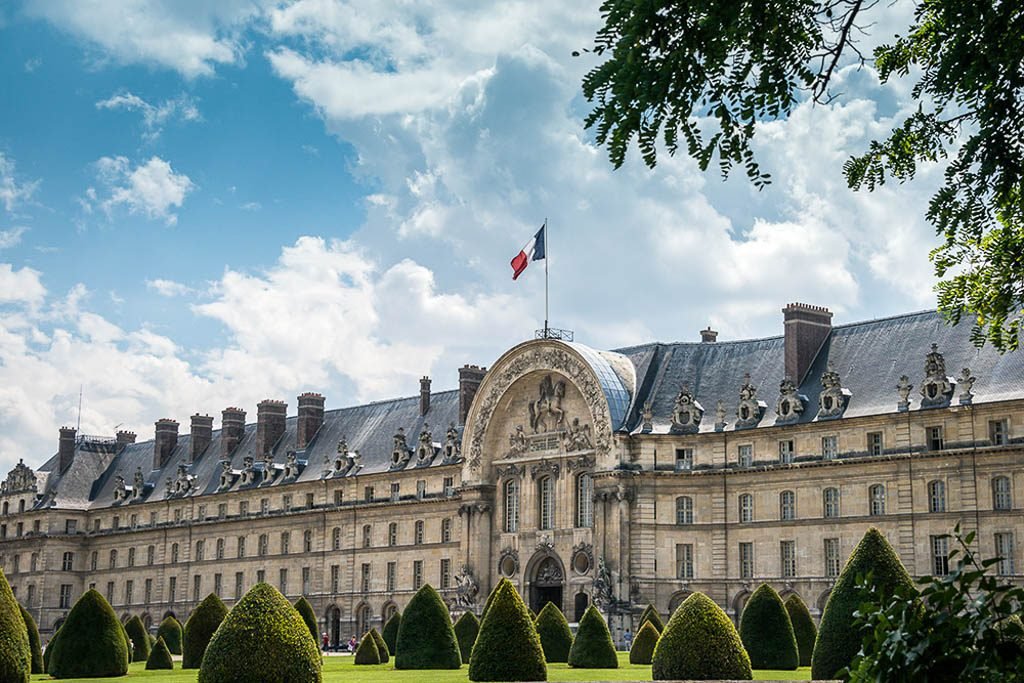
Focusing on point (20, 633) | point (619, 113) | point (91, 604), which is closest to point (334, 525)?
point (91, 604)

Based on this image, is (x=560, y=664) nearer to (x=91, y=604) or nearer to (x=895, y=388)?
(x=91, y=604)

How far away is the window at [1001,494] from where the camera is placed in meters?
57.3

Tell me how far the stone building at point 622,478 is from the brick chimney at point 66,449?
15079mm

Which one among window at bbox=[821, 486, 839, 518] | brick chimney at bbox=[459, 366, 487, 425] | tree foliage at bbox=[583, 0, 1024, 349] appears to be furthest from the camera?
brick chimney at bbox=[459, 366, 487, 425]

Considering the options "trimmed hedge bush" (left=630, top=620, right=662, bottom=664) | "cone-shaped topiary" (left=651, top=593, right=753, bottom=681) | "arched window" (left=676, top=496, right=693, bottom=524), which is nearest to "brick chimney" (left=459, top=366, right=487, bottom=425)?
"arched window" (left=676, top=496, right=693, bottom=524)

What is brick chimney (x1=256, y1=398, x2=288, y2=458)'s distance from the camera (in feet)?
311

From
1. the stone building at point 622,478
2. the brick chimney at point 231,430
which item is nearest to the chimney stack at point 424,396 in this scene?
the stone building at point 622,478

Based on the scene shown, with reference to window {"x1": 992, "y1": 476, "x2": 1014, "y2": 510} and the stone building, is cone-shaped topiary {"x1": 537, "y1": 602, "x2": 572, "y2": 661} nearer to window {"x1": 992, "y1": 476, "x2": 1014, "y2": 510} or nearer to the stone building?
the stone building

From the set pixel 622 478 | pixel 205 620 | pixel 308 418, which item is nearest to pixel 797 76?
pixel 205 620

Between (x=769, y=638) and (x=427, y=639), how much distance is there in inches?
424

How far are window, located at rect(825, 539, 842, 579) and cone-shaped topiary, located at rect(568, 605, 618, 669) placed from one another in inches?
744

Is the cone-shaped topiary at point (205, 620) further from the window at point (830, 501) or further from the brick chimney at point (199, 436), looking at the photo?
the brick chimney at point (199, 436)

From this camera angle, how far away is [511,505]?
74.3 m

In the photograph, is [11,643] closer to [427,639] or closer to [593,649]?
[427,639]
